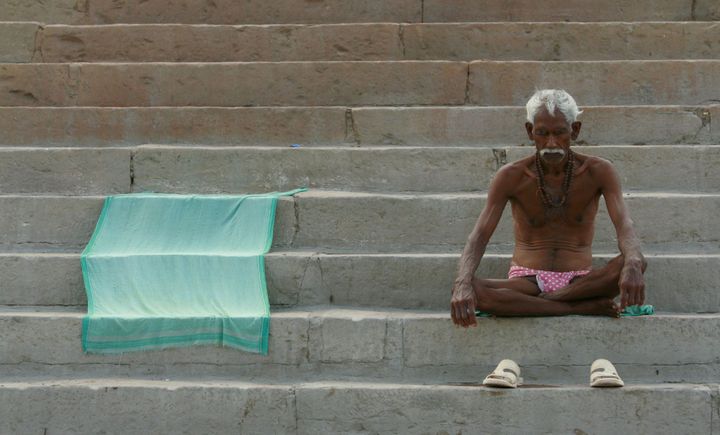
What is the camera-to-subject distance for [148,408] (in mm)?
4590

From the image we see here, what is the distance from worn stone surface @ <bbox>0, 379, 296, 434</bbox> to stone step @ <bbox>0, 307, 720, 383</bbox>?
0.69 feet

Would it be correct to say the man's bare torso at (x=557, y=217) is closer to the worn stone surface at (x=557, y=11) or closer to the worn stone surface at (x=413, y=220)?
the worn stone surface at (x=413, y=220)

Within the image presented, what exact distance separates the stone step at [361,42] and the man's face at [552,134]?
254 centimetres

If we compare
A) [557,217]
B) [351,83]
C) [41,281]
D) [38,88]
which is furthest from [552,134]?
[38,88]

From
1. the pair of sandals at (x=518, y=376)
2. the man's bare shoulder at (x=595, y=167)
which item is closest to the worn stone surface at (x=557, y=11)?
the man's bare shoulder at (x=595, y=167)

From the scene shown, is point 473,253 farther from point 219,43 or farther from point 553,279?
point 219,43

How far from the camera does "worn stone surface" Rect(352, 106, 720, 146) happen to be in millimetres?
6172

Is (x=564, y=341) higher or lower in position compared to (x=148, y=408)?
higher

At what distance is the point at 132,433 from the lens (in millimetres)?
4598

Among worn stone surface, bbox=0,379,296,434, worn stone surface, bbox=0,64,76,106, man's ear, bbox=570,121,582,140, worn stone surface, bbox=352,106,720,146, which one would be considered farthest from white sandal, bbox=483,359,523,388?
worn stone surface, bbox=0,64,76,106

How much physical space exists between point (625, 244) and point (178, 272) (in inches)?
83.3

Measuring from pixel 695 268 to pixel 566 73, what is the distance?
2.04 metres

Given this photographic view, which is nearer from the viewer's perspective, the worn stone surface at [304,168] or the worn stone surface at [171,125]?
the worn stone surface at [304,168]

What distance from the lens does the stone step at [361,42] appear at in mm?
7160
